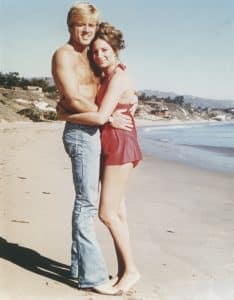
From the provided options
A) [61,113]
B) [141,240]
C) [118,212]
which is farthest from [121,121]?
[141,240]

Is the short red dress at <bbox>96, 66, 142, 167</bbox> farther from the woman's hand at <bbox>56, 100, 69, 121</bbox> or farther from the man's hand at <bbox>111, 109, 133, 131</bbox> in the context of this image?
the woman's hand at <bbox>56, 100, 69, 121</bbox>

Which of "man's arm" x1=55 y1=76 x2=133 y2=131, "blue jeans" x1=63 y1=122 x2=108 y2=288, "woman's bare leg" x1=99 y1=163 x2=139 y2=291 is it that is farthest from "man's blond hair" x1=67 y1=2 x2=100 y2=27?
"woman's bare leg" x1=99 y1=163 x2=139 y2=291

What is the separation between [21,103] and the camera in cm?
5416

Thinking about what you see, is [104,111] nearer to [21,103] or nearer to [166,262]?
[166,262]

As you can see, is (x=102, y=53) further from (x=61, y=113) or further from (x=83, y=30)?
(x=61, y=113)

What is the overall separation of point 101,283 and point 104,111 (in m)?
1.14

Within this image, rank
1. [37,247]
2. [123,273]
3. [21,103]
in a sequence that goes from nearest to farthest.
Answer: [123,273]
[37,247]
[21,103]

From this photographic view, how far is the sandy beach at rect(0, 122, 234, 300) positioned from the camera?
3211 mm

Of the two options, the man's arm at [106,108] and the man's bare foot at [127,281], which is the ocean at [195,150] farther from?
the man's arm at [106,108]

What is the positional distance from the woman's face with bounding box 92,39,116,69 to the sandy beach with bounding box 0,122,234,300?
4.99ft

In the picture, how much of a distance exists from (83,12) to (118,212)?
1354 millimetres

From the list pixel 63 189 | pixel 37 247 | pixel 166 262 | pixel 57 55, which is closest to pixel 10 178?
pixel 63 189

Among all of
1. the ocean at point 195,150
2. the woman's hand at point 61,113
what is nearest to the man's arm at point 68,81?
the woman's hand at point 61,113

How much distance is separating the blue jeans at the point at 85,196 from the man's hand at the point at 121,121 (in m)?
0.14
